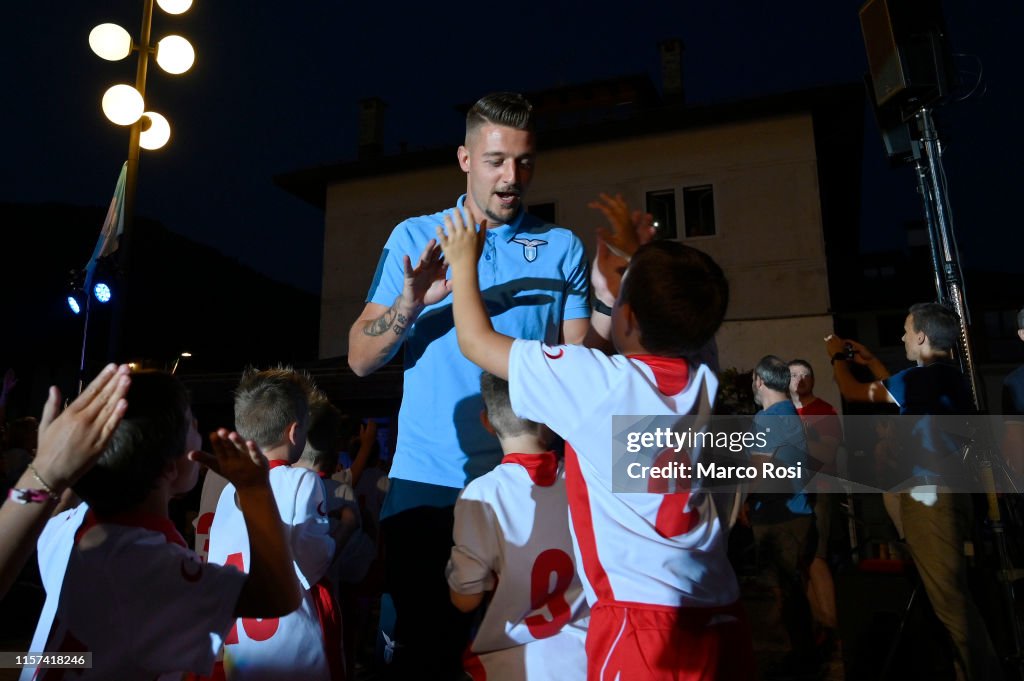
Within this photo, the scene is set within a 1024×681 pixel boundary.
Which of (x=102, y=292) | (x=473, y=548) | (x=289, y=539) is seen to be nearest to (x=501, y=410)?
(x=473, y=548)

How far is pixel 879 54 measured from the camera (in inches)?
181

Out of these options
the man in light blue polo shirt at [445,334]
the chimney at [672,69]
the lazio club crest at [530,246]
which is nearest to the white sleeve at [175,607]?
the man in light blue polo shirt at [445,334]

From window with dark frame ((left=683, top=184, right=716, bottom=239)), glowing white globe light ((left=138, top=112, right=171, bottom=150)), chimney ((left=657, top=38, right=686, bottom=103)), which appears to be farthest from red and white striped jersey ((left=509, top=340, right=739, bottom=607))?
chimney ((left=657, top=38, right=686, bottom=103))

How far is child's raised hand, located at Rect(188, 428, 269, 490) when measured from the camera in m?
1.55

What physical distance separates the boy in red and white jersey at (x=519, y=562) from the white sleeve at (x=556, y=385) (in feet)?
1.23

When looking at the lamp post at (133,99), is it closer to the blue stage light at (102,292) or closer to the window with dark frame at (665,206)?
the blue stage light at (102,292)

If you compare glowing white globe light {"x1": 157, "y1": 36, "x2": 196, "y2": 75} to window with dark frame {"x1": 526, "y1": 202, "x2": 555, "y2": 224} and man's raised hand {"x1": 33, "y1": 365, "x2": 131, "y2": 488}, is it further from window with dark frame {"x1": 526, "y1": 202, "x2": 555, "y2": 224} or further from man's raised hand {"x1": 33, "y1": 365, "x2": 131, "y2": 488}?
window with dark frame {"x1": 526, "y1": 202, "x2": 555, "y2": 224}

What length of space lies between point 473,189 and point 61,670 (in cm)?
191

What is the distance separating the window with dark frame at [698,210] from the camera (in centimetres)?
1520

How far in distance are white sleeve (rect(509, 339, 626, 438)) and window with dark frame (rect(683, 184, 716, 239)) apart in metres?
14.0

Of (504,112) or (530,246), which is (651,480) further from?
(504,112)

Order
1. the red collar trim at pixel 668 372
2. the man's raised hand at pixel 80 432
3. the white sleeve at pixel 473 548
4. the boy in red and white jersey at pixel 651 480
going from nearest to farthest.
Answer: the man's raised hand at pixel 80 432, the boy in red and white jersey at pixel 651 480, the red collar trim at pixel 668 372, the white sleeve at pixel 473 548

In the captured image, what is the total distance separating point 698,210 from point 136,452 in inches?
590

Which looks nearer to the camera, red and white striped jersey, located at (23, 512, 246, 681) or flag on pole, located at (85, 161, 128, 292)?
red and white striped jersey, located at (23, 512, 246, 681)
